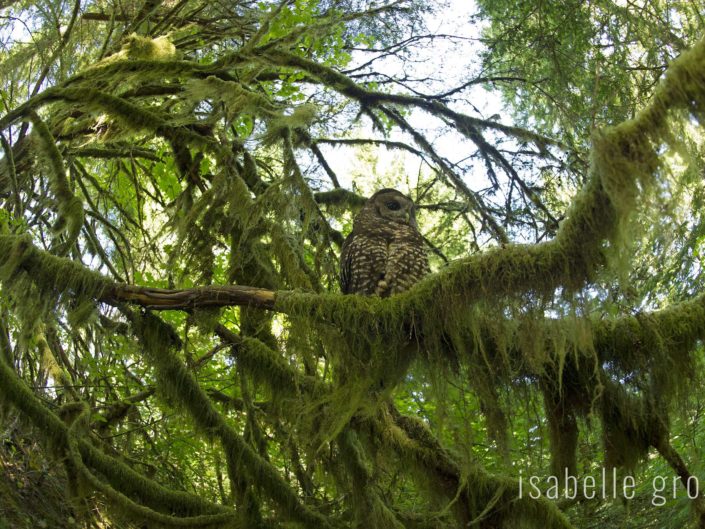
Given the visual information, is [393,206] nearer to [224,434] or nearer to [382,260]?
[382,260]

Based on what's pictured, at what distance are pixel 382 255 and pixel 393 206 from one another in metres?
0.68

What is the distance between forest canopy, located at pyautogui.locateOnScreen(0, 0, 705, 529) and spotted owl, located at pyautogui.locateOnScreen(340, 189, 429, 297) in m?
0.33

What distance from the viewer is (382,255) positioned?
5.03 meters

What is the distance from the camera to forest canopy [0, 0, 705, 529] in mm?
3115

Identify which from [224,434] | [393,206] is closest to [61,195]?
[224,434]

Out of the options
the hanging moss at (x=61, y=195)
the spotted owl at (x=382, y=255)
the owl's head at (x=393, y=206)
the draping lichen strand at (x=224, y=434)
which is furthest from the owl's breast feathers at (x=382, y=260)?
the hanging moss at (x=61, y=195)

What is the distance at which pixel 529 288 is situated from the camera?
3045 mm

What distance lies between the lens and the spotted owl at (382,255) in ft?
16.1

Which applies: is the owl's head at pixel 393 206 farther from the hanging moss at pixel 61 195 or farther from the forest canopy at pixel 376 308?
the hanging moss at pixel 61 195

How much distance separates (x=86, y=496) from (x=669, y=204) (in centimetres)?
323

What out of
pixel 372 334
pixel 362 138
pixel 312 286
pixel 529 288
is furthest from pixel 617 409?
pixel 362 138

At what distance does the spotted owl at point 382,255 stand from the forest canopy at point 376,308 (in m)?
0.33

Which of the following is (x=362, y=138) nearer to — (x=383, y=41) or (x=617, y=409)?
(x=383, y=41)

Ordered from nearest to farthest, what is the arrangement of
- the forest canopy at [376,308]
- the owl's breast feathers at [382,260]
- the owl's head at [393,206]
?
the forest canopy at [376,308]
the owl's breast feathers at [382,260]
the owl's head at [393,206]
